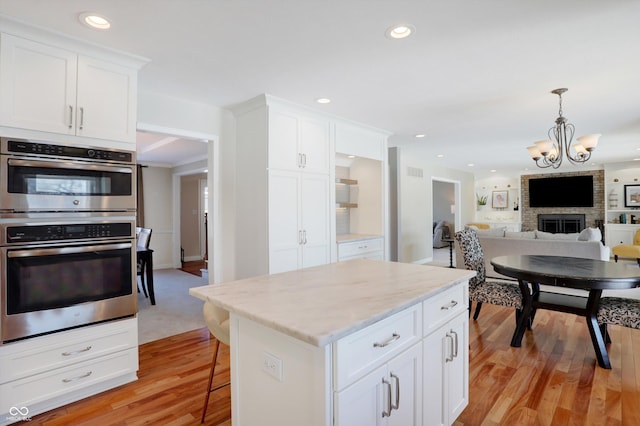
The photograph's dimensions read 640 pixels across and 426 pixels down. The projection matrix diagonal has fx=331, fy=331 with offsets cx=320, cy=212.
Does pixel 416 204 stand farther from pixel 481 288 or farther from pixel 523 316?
pixel 523 316

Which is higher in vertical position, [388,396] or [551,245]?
[551,245]

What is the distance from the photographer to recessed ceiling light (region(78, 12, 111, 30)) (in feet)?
6.32

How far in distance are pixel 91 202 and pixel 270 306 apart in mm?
1715

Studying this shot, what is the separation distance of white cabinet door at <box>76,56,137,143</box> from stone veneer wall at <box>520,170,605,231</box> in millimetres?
10961

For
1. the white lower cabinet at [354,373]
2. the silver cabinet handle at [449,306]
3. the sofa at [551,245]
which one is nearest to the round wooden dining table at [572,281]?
the silver cabinet handle at [449,306]

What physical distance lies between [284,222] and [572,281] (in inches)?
101

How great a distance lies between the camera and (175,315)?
4008mm

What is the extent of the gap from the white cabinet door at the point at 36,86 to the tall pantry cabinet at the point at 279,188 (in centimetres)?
158

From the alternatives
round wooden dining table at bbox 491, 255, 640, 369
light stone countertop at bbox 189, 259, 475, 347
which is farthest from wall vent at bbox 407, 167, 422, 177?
light stone countertop at bbox 189, 259, 475, 347

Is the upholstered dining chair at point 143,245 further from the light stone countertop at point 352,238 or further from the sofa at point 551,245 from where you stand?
the sofa at point 551,245

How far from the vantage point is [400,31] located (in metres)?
2.12

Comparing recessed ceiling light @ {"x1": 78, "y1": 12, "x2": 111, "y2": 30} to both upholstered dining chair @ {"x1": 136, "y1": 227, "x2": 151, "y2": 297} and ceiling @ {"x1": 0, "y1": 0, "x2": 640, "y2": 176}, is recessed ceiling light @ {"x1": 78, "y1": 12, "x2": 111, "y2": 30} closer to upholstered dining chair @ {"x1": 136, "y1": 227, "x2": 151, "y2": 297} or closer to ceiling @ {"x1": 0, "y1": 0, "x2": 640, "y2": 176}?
ceiling @ {"x1": 0, "y1": 0, "x2": 640, "y2": 176}

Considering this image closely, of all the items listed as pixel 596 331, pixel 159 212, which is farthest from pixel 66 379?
pixel 159 212

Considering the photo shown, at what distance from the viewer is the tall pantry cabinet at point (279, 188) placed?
11.0 feet
